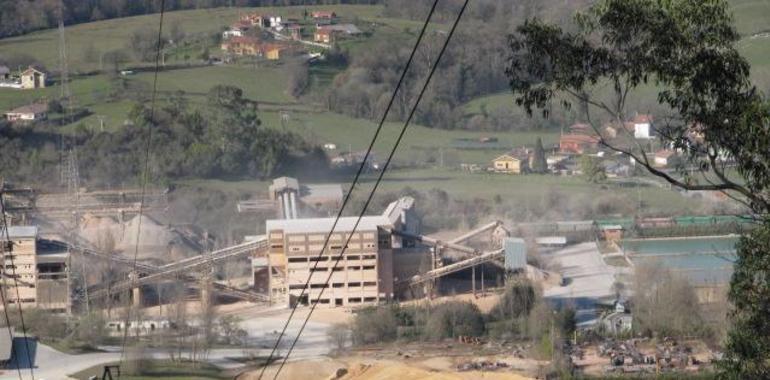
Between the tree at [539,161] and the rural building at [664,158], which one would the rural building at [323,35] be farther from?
the rural building at [664,158]

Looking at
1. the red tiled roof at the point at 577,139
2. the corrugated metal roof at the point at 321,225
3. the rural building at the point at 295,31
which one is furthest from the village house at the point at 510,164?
the rural building at the point at 295,31

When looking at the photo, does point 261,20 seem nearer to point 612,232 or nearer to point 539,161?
point 539,161

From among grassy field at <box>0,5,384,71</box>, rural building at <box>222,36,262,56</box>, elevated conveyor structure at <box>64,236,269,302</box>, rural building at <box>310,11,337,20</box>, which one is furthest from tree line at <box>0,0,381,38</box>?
elevated conveyor structure at <box>64,236,269,302</box>

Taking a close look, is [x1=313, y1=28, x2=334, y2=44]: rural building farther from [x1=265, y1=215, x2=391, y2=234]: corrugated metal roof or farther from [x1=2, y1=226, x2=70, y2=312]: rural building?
[x1=2, y1=226, x2=70, y2=312]: rural building

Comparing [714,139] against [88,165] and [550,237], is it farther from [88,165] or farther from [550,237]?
[88,165]

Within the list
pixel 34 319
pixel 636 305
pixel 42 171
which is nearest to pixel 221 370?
pixel 34 319

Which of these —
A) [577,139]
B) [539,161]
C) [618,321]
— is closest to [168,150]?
[539,161]
